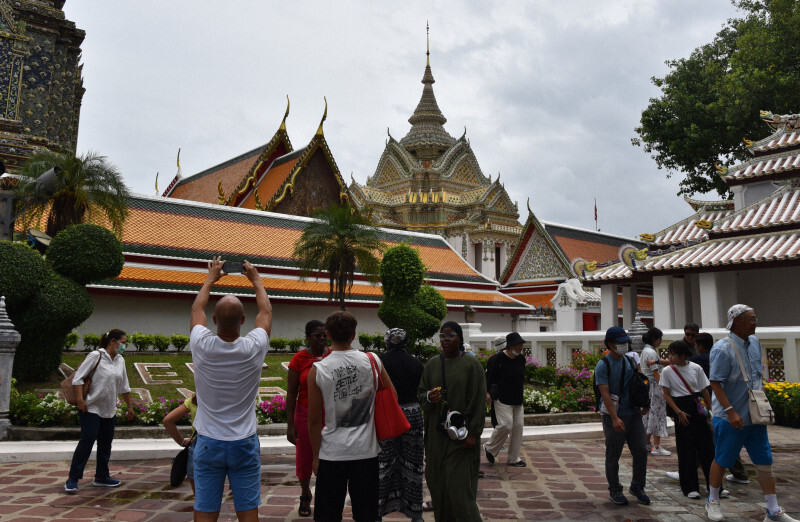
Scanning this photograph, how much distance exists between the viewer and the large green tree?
1975 cm

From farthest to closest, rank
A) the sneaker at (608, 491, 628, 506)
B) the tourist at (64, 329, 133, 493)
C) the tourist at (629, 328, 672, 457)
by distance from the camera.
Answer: the tourist at (629, 328, 672, 457) < the tourist at (64, 329, 133, 493) < the sneaker at (608, 491, 628, 506)

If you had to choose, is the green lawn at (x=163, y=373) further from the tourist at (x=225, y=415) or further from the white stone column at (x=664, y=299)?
the white stone column at (x=664, y=299)

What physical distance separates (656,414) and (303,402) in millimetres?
5216

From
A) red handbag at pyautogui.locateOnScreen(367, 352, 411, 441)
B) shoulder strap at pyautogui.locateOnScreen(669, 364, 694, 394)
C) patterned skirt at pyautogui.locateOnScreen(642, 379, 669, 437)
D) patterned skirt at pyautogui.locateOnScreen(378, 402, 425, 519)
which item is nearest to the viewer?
red handbag at pyautogui.locateOnScreen(367, 352, 411, 441)

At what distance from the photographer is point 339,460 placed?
12.2ft

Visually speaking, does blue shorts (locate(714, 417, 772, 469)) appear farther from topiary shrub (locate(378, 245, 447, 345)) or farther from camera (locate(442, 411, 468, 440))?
topiary shrub (locate(378, 245, 447, 345))

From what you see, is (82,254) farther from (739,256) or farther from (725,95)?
Answer: (725,95)

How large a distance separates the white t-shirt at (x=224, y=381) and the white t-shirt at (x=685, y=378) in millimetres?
4504

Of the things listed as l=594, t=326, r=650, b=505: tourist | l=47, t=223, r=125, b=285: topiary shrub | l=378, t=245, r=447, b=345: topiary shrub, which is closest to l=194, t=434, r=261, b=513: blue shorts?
l=594, t=326, r=650, b=505: tourist

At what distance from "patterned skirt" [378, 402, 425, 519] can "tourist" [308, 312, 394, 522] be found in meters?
0.84

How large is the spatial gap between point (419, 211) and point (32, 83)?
99.4 feet

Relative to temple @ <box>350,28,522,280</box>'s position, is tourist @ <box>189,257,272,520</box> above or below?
below

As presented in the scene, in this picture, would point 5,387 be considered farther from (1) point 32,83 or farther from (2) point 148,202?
(1) point 32,83

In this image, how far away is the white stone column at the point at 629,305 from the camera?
17.2 metres
